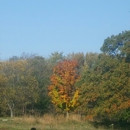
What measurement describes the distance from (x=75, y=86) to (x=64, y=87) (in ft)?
14.7

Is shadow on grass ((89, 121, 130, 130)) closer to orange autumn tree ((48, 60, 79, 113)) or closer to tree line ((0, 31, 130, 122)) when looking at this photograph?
tree line ((0, 31, 130, 122))

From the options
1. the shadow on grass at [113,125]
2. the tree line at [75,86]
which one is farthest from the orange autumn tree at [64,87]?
the shadow on grass at [113,125]

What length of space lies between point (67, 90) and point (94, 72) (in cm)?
1567

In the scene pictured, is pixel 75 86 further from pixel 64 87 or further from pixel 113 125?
pixel 113 125

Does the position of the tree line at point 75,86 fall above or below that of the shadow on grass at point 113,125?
above

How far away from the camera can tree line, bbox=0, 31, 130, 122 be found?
35438 millimetres

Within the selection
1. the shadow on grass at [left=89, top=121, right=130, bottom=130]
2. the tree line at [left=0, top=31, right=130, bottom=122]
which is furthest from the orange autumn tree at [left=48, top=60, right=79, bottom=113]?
the shadow on grass at [left=89, top=121, right=130, bottom=130]

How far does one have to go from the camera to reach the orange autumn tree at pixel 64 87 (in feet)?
176

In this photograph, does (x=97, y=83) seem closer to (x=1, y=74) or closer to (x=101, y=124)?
(x=101, y=124)

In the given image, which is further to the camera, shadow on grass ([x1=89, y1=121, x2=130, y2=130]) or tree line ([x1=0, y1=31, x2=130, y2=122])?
shadow on grass ([x1=89, y1=121, x2=130, y2=130])

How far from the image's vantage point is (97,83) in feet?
124

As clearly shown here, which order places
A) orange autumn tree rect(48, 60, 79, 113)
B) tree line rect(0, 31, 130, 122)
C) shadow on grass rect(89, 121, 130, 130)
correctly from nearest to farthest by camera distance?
1. tree line rect(0, 31, 130, 122)
2. shadow on grass rect(89, 121, 130, 130)
3. orange autumn tree rect(48, 60, 79, 113)

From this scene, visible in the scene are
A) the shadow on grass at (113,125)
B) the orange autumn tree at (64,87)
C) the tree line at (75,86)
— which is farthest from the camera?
the orange autumn tree at (64,87)

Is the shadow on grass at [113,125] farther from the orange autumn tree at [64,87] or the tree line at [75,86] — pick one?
the orange autumn tree at [64,87]
